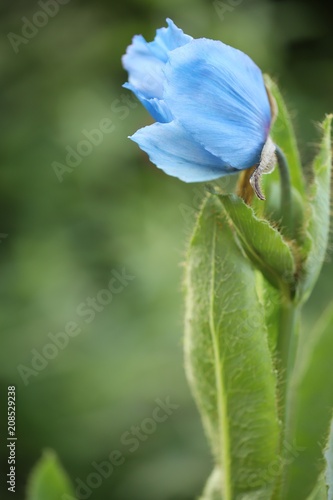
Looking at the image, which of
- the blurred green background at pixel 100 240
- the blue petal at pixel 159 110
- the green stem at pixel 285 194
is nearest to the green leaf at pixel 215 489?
the green stem at pixel 285 194

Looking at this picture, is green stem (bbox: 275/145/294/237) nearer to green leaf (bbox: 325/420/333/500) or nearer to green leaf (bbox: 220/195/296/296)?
green leaf (bbox: 220/195/296/296)

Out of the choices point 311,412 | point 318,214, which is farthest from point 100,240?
point 318,214

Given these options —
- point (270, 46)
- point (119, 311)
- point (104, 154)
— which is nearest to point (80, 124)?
point (104, 154)

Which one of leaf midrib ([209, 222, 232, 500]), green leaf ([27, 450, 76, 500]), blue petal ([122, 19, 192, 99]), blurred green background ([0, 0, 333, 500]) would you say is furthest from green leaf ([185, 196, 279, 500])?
blurred green background ([0, 0, 333, 500])

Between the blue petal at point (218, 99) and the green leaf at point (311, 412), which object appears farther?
the green leaf at point (311, 412)

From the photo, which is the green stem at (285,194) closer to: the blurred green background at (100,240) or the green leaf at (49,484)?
the green leaf at (49,484)

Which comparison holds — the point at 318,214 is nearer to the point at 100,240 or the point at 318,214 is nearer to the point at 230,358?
the point at 230,358
